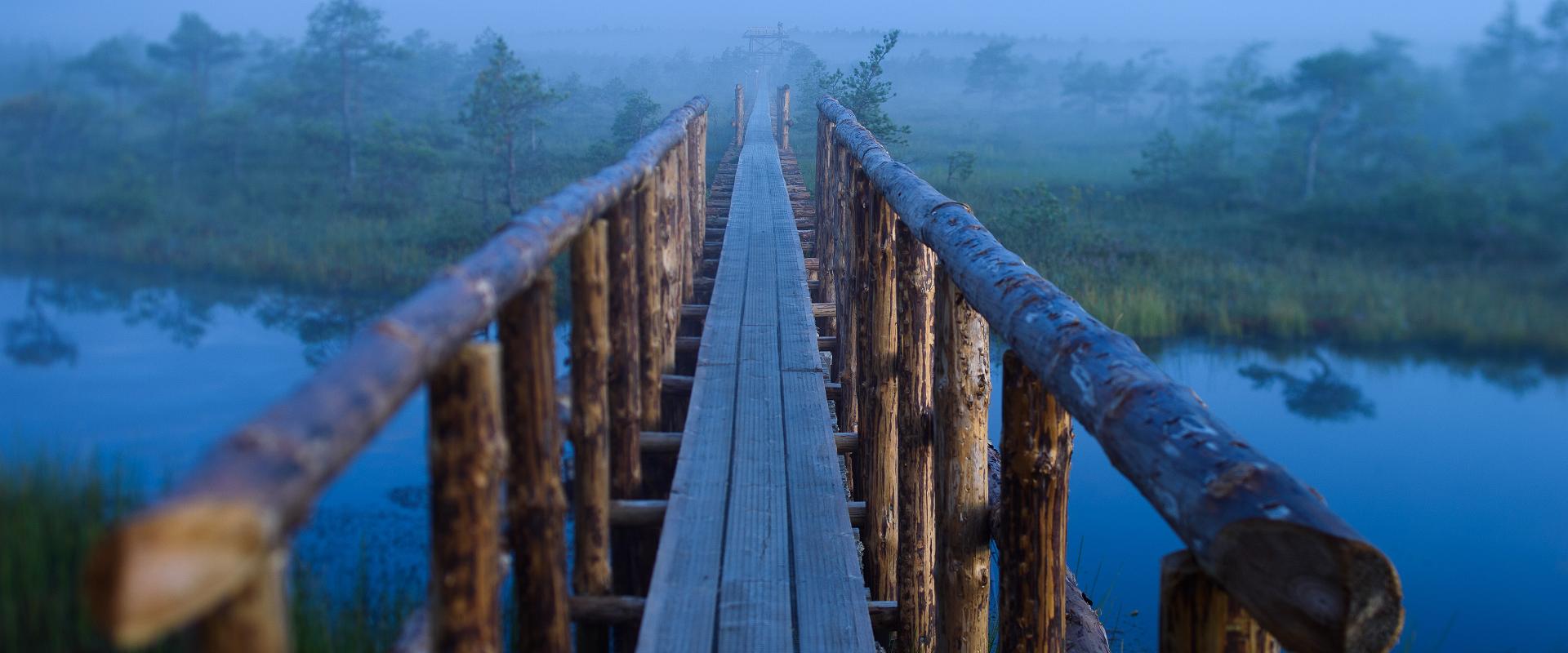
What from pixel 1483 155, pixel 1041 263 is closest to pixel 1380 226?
pixel 1041 263

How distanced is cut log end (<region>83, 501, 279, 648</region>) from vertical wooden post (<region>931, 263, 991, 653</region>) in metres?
2.21

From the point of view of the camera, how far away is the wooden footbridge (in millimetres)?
957

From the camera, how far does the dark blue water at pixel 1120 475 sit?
358 inches

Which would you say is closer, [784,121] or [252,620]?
[252,620]

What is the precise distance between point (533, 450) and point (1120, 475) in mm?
10181

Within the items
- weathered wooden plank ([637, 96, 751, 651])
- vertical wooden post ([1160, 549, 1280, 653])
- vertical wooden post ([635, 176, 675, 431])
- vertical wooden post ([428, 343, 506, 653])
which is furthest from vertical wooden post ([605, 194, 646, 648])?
vertical wooden post ([1160, 549, 1280, 653])

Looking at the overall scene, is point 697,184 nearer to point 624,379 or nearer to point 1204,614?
point 624,379

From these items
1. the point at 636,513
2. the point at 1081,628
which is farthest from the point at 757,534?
the point at 1081,628

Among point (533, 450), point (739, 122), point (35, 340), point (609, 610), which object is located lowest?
point (35, 340)

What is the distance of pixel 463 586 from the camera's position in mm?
1476

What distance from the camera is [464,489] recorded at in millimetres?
1452

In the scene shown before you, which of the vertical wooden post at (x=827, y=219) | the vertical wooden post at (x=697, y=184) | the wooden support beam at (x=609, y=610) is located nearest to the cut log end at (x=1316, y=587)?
the wooden support beam at (x=609, y=610)

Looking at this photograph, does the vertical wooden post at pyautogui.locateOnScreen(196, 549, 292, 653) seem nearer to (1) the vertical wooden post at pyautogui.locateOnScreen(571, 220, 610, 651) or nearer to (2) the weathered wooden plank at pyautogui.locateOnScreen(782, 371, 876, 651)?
(1) the vertical wooden post at pyautogui.locateOnScreen(571, 220, 610, 651)

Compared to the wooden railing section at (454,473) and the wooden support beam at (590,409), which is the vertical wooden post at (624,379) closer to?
the wooden railing section at (454,473)
